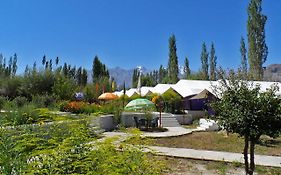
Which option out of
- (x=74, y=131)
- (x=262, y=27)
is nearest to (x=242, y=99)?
(x=74, y=131)

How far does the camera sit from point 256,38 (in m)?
38.5

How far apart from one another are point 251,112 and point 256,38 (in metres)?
34.7

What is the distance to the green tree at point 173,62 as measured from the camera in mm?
55844

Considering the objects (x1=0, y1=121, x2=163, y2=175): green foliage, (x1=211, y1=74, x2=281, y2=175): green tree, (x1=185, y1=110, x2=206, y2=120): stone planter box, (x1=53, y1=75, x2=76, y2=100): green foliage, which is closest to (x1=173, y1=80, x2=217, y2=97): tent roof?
(x1=185, y1=110, x2=206, y2=120): stone planter box

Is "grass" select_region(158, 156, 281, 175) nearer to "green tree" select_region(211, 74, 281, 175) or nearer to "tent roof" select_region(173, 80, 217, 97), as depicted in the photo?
"green tree" select_region(211, 74, 281, 175)

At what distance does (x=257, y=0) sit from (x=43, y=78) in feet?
98.8

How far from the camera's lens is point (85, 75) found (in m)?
69.7

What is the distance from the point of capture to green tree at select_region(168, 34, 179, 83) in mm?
55844

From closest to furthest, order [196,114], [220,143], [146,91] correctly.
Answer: [220,143] < [196,114] < [146,91]

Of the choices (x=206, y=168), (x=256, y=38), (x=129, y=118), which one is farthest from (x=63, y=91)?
(x=256, y=38)

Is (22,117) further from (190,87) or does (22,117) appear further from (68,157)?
(190,87)

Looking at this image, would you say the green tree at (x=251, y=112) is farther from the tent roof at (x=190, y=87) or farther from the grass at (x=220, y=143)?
the tent roof at (x=190, y=87)

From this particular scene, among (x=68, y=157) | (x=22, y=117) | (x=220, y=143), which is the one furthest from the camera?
(x=220, y=143)

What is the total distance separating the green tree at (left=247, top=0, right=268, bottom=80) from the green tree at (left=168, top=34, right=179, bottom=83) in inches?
741
